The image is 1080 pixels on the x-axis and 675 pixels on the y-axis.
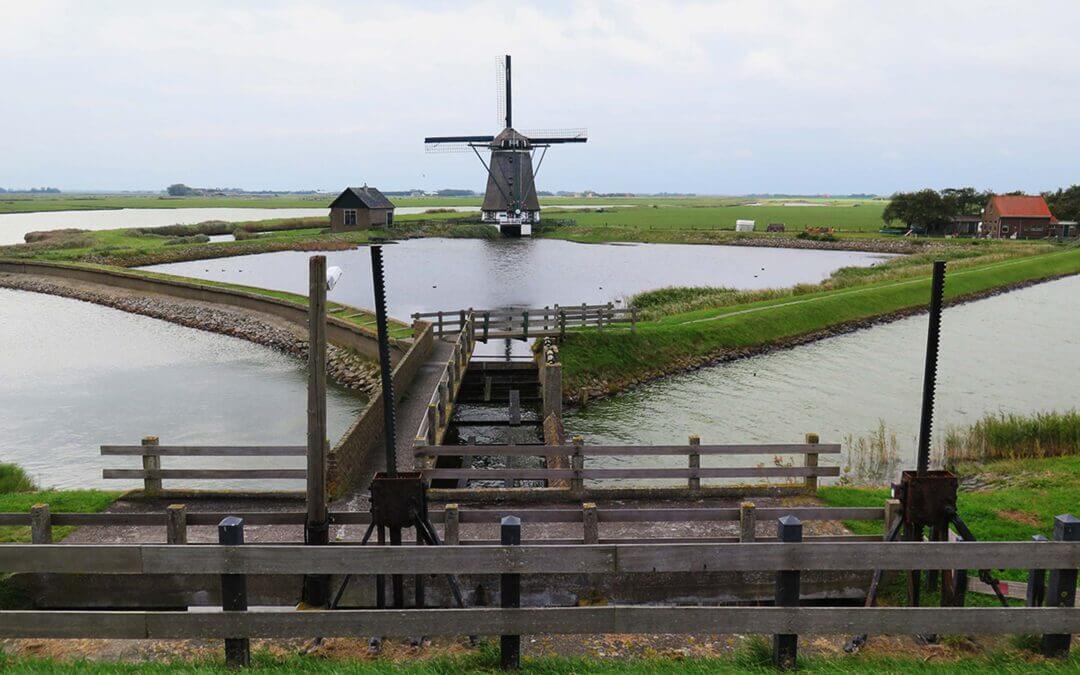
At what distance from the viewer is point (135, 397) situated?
1244 inches

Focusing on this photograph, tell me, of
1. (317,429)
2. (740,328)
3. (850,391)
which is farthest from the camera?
(740,328)

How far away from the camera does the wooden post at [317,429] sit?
8766 mm

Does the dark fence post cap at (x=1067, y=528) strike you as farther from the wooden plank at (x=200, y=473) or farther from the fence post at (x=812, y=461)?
the wooden plank at (x=200, y=473)

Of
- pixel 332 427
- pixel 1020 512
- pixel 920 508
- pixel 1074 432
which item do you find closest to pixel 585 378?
pixel 332 427

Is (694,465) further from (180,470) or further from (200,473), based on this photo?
(180,470)

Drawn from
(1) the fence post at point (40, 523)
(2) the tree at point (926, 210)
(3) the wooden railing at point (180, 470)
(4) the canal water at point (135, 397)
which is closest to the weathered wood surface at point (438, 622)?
(1) the fence post at point (40, 523)

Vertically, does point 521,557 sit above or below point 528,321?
above

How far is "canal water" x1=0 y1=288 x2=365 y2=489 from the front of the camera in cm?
2433

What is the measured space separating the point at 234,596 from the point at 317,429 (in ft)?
8.73

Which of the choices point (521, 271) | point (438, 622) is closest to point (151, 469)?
point (438, 622)

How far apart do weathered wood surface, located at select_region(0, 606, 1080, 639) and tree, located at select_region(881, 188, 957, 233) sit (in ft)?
398

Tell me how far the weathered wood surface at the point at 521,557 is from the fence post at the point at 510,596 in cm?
15

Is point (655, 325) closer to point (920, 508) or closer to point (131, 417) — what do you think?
point (131, 417)

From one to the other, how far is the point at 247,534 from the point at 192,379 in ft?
82.0
